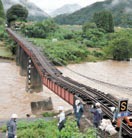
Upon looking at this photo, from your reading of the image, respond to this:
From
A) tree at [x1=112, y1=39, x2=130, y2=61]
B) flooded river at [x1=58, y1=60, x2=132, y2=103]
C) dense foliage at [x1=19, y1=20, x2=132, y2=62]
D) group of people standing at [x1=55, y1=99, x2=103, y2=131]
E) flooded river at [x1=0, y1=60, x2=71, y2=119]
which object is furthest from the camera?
tree at [x1=112, y1=39, x2=130, y2=61]

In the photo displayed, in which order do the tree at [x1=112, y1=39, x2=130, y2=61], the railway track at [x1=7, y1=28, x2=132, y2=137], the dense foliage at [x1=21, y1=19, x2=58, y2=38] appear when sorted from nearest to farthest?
the railway track at [x1=7, y1=28, x2=132, y2=137] < the tree at [x1=112, y1=39, x2=130, y2=61] < the dense foliage at [x1=21, y1=19, x2=58, y2=38]

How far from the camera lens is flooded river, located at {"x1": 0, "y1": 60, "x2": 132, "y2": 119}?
3291 centimetres

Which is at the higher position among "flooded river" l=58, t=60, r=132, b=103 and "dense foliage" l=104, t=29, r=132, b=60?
"dense foliage" l=104, t=29, r=132, b=60

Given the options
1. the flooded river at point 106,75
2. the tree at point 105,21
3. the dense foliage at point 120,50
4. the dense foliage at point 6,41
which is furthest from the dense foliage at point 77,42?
the dense foliage at point 6,41

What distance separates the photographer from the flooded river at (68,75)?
32906 mm

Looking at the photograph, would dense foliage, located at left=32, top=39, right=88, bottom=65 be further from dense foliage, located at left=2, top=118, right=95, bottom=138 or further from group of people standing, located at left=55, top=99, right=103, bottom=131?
group of people standing, located at left=55, top=99, right=103, bottom=131

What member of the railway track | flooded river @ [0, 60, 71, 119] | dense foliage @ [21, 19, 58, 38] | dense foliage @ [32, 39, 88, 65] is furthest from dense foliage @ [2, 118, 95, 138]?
dense foliage @ [21, 19, 58, 38]

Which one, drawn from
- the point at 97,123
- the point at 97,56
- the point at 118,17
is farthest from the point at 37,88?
the point at 118,17

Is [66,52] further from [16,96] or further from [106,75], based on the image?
[16,96]

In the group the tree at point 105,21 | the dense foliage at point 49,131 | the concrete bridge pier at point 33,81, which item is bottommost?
the concrete bridge pier at point 33,81

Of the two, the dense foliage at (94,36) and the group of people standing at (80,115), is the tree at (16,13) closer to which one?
the dense foliage at (94,36)

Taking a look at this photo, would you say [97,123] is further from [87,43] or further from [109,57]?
[87,43]

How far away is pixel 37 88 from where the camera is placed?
39.8m

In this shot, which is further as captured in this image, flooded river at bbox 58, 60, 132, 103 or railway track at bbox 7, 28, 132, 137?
flooded river at bbox 58, 60, 132, 103
